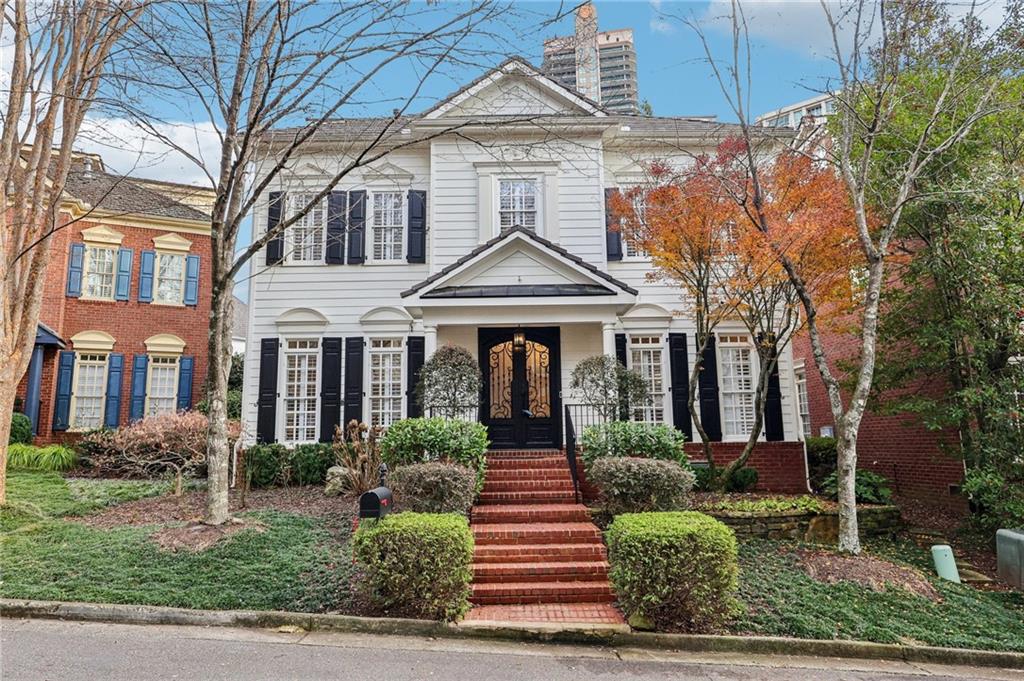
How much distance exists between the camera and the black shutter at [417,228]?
11914 mm

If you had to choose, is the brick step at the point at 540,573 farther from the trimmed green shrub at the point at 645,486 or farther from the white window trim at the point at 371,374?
the white window trim at the point at 371,374

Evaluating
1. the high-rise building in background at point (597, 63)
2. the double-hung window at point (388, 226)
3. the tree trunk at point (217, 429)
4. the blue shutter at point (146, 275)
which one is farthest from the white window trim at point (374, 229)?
the blue shutter at point (146, 275)

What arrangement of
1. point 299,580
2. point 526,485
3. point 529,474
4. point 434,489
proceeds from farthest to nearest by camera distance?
1. point 529,474
2. point 526,485
3. point 434,489
4. point 299,580

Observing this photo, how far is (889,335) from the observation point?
386 inches

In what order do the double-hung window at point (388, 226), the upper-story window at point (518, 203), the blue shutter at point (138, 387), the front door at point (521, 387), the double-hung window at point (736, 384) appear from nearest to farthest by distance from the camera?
the front door at point (521, 387) < the double-hung window at point (736, 384) < the upper-story window at point (518, 203) < the double-hung window at point (388, 226) < the blue shutter at point (138, 387)

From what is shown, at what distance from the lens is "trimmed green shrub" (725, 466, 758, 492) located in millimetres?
10227

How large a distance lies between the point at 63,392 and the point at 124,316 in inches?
90.2

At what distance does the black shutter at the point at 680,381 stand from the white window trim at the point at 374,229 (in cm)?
583

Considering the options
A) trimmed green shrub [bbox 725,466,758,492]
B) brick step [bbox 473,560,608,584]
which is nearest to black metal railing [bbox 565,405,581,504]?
brick step [bbox 473,560,608,584]

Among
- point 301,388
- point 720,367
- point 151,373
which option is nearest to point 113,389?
point 151,373

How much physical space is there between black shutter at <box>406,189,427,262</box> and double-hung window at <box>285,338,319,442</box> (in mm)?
2732

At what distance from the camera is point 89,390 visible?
47.0 feet

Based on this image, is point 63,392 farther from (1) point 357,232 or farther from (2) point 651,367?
(2) point 651,367

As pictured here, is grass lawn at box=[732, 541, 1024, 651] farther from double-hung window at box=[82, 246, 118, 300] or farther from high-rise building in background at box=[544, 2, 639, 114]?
double-hung window at box=[82, 246, 118, 300]
